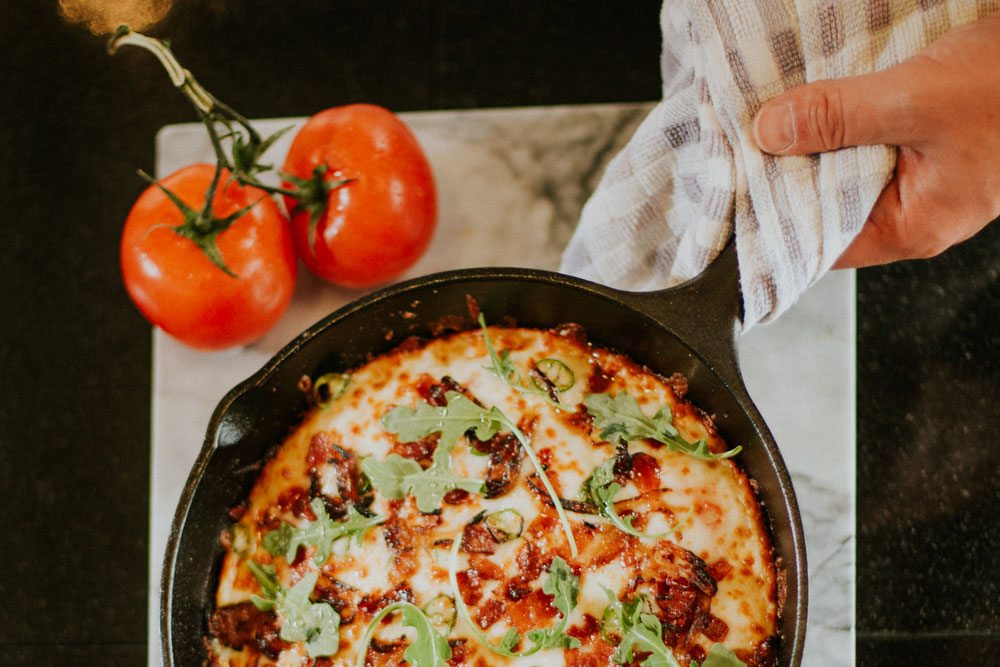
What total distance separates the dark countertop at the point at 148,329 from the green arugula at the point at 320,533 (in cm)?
57

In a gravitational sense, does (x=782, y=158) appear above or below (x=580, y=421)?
above

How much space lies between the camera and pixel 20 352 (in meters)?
1.83

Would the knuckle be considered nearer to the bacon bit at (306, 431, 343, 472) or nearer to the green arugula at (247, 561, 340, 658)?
the bacon bit at (306, 431, 343, 472)

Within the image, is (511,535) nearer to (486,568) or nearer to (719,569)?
(486,568)

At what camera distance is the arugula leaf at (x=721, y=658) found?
48.7 inches

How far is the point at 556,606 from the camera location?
1290 mm

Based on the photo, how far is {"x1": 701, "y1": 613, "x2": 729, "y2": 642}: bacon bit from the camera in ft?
4.25

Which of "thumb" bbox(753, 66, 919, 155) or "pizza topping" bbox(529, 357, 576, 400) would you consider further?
"pizza topping" bbox(529, 357, 576, 400)

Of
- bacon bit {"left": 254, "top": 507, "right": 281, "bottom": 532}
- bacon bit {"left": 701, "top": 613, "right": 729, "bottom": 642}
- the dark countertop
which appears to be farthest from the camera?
the dark countertop

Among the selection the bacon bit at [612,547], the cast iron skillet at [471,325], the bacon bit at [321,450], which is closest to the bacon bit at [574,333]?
the cast iron skillet at [471,325]

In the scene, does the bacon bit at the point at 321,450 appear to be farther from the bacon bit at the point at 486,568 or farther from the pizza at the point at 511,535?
the bacon bit at the point at 486,568

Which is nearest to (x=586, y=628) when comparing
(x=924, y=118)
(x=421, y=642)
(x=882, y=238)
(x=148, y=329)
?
(x=421, y=642)

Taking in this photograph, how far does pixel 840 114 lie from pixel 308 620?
113 centimetres

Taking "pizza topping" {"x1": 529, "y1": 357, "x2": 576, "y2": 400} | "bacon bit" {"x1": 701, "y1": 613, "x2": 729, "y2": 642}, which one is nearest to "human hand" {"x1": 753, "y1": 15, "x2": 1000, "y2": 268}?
"pizza topping" {"x1": 529, "y1": 357, "x2": 576, "y2": 400}
